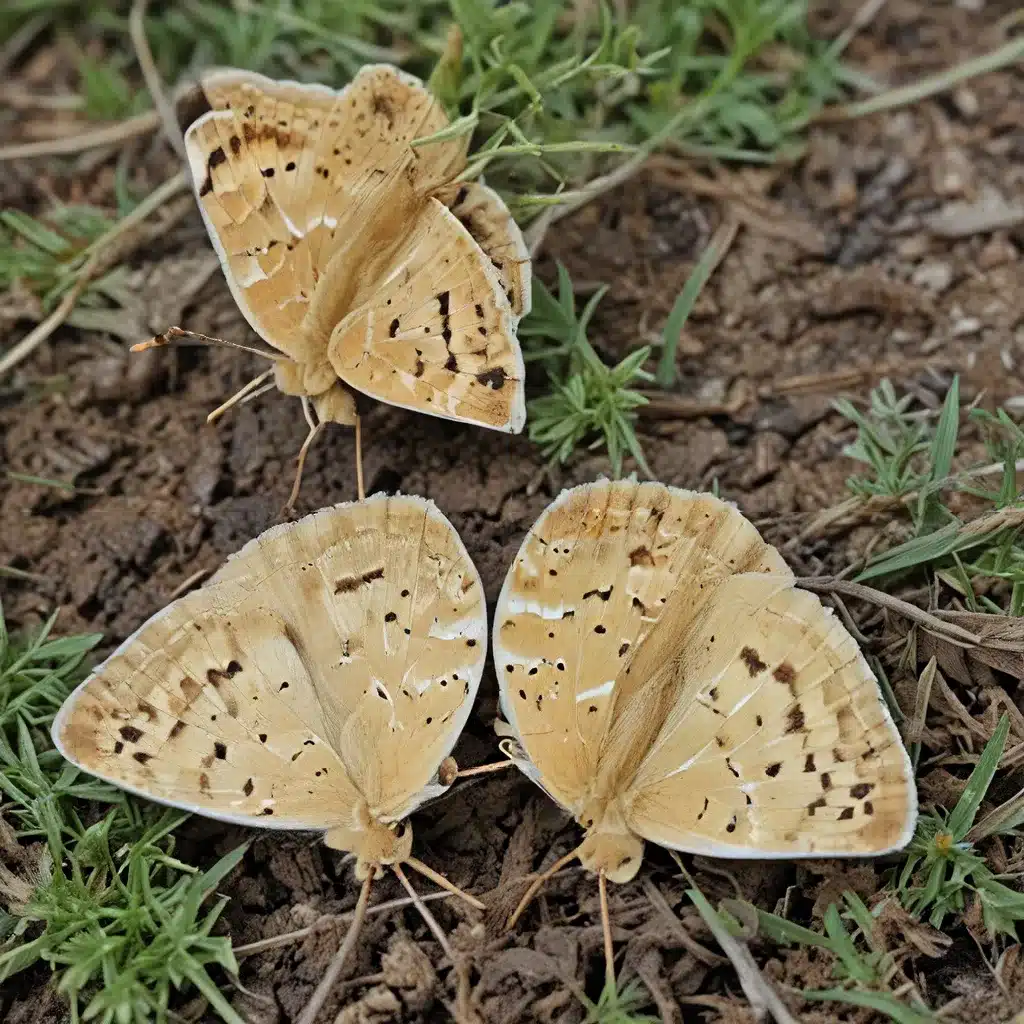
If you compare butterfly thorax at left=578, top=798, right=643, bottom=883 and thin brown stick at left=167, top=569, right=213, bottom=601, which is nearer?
butterfly thorax at left=578, top=798, right=643, bottom=883

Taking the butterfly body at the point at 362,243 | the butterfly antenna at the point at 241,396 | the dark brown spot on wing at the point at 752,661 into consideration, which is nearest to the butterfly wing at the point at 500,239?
the butterfly body at the point at 362,243

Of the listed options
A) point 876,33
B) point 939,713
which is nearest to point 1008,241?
point 876,33

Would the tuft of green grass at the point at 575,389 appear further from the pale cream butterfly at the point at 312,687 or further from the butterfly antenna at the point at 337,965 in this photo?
the butterfly antenna at the point at 337,965

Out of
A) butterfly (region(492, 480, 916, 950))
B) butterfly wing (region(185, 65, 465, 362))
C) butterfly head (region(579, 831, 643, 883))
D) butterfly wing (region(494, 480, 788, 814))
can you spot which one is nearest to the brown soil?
butterfly head (region(579, 831, 643, 883))

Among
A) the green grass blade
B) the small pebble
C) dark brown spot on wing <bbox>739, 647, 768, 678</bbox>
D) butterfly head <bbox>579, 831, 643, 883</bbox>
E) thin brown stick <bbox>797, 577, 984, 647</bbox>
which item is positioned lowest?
the green grass blade

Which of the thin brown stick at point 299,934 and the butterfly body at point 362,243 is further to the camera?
the butterfly body at point 362,243

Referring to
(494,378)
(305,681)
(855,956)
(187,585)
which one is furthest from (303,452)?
(855,956)

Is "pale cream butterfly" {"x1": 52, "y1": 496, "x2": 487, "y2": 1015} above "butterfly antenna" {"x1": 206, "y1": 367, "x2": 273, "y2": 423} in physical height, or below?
below

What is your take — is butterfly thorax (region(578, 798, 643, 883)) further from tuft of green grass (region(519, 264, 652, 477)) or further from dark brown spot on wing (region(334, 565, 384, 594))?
tuft of green grass (region(519, 264, 652, 477))

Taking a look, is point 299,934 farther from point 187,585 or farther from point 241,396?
point 241,396
